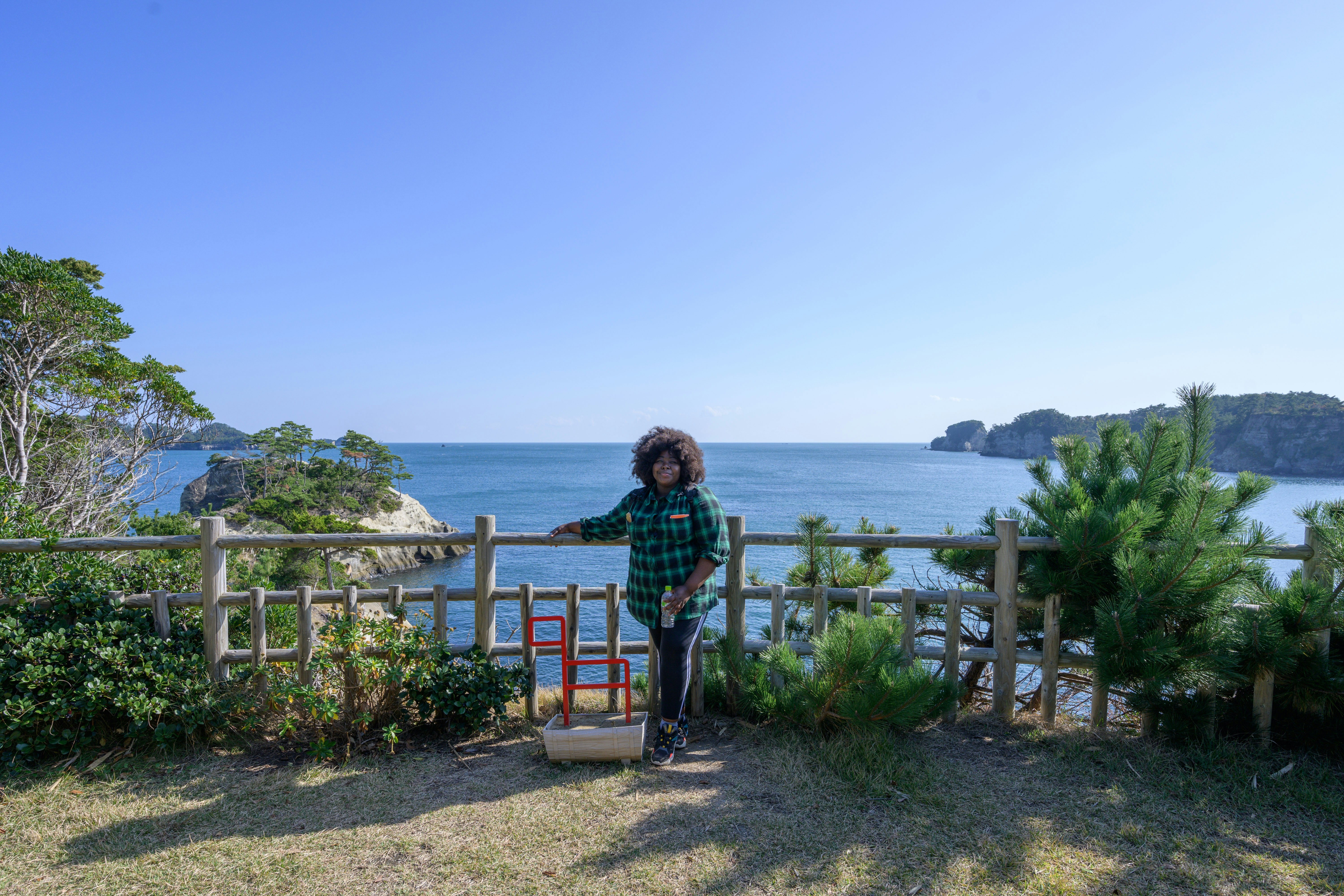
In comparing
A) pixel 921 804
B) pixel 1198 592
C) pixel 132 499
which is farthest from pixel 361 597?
pixel 132 499

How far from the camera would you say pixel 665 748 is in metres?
3.72

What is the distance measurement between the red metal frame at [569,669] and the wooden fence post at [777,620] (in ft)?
2.91

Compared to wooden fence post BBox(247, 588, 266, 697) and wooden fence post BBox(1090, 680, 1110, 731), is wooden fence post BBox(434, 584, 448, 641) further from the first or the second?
wooden fence post BBox(1090, 680, 1110, 731)

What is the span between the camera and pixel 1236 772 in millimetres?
3502

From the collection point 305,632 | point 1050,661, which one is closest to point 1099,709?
point 1050,661

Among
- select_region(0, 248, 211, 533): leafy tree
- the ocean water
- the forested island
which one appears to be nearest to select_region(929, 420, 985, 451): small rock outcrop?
the ocean water

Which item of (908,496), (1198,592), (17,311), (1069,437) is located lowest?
(908,496)

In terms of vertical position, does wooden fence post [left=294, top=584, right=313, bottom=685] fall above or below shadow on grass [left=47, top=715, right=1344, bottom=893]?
above

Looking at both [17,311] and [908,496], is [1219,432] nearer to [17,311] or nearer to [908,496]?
[908,496]

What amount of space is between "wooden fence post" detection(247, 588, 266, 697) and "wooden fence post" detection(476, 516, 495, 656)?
1.20 metres

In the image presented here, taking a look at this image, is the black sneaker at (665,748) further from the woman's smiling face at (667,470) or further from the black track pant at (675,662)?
the woman's smiling face at (667,470)

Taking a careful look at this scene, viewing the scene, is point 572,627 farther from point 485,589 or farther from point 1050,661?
point 1050,661

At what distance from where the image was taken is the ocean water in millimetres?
23172

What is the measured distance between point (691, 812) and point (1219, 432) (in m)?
87.2
